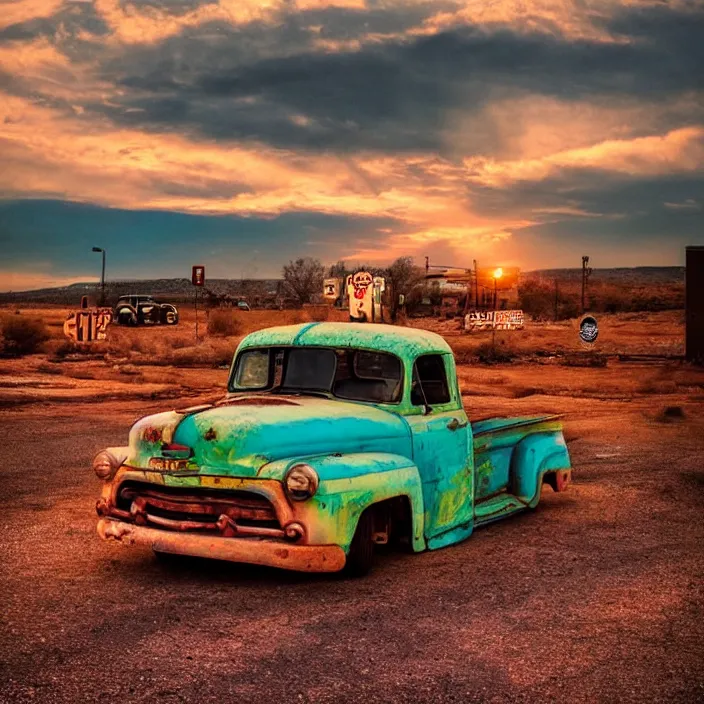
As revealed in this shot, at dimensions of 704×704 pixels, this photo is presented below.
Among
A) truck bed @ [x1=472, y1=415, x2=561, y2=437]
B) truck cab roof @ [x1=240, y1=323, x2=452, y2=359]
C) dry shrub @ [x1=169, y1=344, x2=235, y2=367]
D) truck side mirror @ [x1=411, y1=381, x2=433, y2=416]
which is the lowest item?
dry shrub @ [x1=169, y1=344, x2=235, y2=367]

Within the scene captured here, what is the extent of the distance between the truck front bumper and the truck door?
113 cm

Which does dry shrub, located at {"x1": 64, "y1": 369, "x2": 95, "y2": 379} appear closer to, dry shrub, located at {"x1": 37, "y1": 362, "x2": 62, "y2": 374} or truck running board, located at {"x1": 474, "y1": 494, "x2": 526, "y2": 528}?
dry shrub, located at {"x1": 37, "y1": 362, "x2": 62, "y2": 374}

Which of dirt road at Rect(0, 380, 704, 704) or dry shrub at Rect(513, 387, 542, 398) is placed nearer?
dirt road at Rect(0, 380, 704, 704)

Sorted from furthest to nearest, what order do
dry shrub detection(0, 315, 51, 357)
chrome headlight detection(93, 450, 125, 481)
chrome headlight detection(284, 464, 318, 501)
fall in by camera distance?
dry shrub detection(0, 315, 51, 357) → chrome headlight detection(93, 450, 125, 481) → chrome headlight detection(284, 464, 318, 501)

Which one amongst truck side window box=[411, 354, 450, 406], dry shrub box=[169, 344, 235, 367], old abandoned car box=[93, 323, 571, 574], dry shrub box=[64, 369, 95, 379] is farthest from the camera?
dry shrub box=[169, 344, 235, 367]

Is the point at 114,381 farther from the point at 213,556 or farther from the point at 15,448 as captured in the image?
the point at 213,556

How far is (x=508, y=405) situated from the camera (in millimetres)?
19297

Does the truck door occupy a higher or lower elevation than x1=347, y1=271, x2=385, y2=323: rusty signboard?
lower

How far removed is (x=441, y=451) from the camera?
21.9 feet

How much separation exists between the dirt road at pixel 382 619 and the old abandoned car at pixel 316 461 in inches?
12.1

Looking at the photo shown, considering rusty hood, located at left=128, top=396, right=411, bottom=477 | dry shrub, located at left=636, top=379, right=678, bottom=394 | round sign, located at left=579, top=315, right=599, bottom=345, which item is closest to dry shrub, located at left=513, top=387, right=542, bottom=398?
dry shrub, located at left=636, top=379, right=678, bottom=394

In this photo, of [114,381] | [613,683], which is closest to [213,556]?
[613,683]

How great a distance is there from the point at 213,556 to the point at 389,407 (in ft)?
5.45

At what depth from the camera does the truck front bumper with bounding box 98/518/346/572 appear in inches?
216
